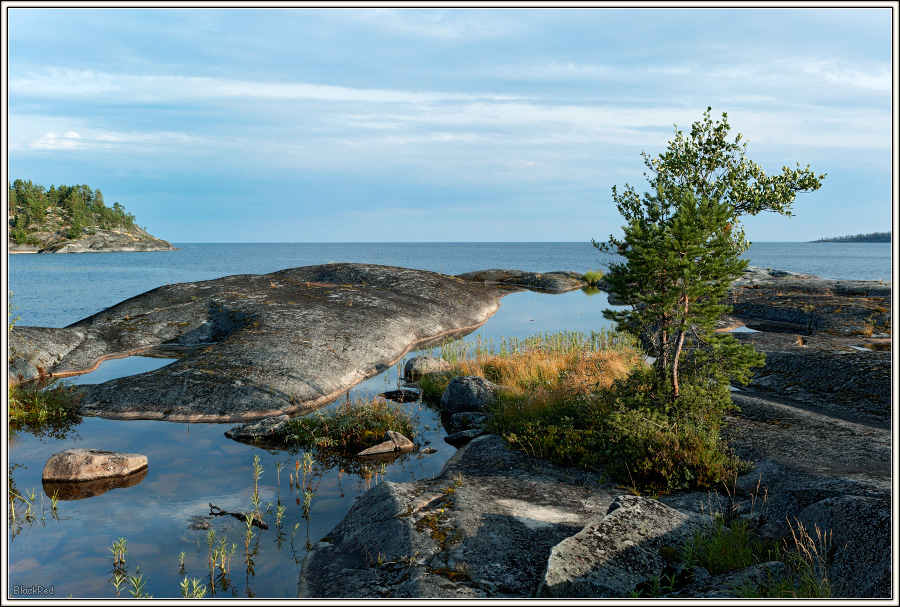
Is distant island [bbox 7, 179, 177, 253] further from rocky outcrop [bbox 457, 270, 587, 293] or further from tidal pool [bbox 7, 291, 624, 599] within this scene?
tidal pool [bbox 7, 291, 624, 599]

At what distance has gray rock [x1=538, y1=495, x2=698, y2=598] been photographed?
7.48 metres

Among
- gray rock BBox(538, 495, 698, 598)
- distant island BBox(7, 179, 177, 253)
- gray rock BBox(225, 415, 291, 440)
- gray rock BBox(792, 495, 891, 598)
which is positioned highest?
distant island BBox(7, 179, 177, 253)

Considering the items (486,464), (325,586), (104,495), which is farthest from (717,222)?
(104,495)

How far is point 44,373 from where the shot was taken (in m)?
23.7

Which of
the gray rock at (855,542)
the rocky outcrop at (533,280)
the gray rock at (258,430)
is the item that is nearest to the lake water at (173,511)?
the gray rock at (258,430)

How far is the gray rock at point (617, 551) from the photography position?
7484mm

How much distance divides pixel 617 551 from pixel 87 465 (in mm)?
12872

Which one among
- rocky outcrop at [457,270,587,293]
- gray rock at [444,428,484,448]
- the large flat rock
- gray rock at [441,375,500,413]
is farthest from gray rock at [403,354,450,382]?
rocky outcrop at [457,270,587,293]

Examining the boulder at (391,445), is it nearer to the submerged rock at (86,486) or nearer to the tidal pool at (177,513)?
the tidal pool at (177,513)

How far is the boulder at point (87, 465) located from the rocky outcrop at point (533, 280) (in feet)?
167

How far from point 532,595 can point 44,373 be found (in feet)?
79.4

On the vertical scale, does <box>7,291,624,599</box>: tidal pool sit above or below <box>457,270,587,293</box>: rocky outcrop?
below

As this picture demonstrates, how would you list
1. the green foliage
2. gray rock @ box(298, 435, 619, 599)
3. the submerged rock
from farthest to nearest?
the green foliage, the submerged rock, gray rock @ box(298, 435, 619, 599)

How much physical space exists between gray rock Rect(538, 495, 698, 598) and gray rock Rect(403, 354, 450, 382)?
1535 cm
